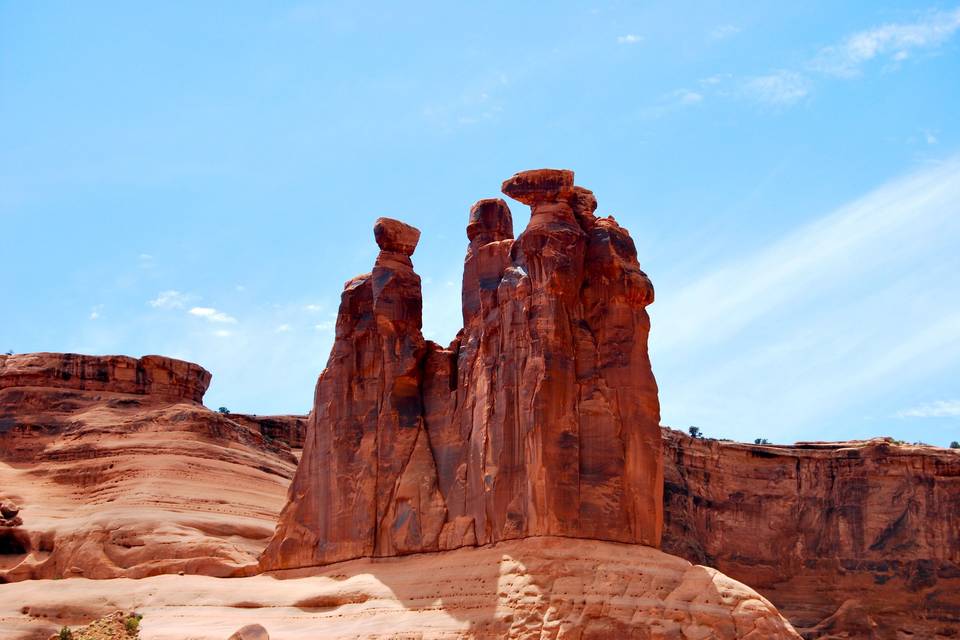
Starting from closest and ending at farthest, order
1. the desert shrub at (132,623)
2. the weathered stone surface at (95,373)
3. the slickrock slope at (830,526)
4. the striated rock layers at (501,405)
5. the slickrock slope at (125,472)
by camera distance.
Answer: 1. the striated rock layers at (501,405)
2. the desert shrub at (132,623)
3. the slickrock slope at (125,472)
4. the weathered stone surface at (95,373)
5. the slickrock slope at (830,526)

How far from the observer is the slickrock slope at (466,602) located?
38281 mm

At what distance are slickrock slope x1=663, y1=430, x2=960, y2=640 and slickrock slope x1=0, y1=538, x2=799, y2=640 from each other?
2632 cm

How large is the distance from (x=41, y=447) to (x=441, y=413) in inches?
990

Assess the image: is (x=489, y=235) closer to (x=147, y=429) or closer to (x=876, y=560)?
(x=147, y=429)

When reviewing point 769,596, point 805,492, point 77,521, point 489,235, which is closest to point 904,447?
point 805,492

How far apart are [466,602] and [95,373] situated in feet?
108

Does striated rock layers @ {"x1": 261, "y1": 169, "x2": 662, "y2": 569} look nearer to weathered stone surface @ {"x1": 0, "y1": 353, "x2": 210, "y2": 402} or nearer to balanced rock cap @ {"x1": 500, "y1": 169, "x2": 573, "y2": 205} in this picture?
balanced rock cap @ {"x1": 500, "y1": 169, "x2": 573, "y2": 205}

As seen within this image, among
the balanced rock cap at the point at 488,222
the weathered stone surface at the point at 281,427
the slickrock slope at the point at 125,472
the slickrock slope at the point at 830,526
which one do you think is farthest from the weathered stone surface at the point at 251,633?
the weathered stone surface at the point at 281,427

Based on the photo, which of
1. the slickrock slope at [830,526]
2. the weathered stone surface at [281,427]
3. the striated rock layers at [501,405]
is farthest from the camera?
the weathered stone surface at [281,427]

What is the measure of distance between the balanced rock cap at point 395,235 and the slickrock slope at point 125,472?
493 inches

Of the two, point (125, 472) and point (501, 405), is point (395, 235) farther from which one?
point (125, 472)

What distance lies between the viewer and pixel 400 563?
1822 inches

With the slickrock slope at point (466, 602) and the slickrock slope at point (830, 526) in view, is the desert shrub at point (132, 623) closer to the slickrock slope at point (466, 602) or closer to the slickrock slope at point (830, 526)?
the slickrock slope at point (466, 602)

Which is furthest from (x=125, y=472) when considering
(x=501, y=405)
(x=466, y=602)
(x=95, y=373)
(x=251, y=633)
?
(x=466, y=602)
